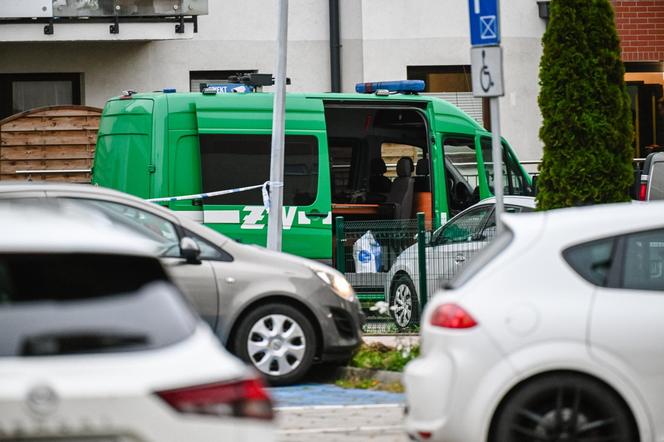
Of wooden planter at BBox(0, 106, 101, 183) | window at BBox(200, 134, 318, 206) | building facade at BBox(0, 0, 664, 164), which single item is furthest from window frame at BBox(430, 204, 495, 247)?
building facade at BBox(0, 0, 664, 164)

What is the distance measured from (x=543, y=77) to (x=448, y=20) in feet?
38.7

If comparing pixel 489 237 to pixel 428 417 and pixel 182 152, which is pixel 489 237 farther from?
pixel 428 417

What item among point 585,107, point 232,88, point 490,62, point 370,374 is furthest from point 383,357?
point 232,88

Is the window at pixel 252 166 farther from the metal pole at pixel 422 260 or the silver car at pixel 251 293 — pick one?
the silver car at pixel 251 293

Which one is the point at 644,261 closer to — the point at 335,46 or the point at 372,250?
the point at 372,250

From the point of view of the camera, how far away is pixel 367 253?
16672 mm

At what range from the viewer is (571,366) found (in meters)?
7.15

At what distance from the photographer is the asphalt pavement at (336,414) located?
9.34 meters

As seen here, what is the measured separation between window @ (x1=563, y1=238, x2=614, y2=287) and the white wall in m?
18.0

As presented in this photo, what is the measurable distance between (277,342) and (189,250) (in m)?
1.13

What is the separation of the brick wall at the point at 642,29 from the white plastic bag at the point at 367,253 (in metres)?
11.6

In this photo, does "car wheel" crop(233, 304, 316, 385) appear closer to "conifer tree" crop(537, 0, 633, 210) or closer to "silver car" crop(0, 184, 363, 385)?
"silver car" crop(0, 184, 363, 385)

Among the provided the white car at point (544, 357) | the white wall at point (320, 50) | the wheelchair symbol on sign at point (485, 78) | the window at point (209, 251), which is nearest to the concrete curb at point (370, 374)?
the window at point (209, 251)

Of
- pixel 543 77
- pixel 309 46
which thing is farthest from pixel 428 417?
pixel 309 46
